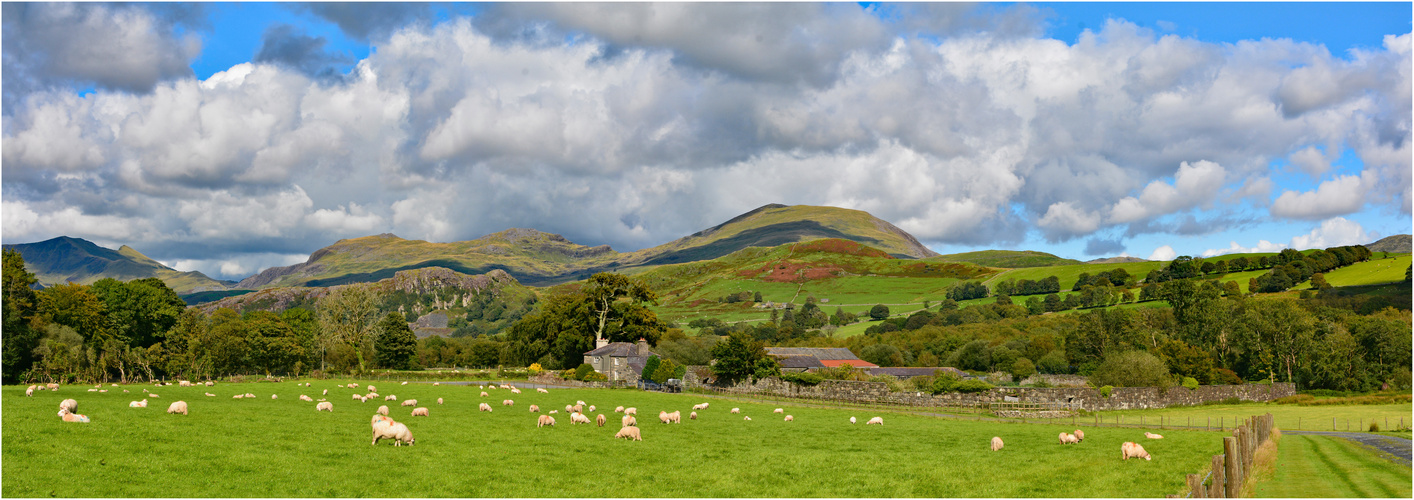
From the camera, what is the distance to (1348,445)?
31.2 metres

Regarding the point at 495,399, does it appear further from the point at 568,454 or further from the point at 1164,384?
the point at 1164,384

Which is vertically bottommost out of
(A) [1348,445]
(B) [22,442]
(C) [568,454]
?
(A) [1348,445]

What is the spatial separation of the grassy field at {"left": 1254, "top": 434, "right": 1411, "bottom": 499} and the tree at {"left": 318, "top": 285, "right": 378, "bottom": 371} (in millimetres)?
94401

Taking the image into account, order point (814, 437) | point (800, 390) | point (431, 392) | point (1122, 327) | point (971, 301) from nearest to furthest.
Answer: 1. point (814, 437)
2. point (431, 392)
3. point (800, 390)
4. point (1122, 327)
5. point (971, 301)

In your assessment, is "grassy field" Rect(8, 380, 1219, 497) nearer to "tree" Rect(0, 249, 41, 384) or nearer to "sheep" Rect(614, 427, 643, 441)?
"sheep" Rect(614, 427, 643, 441)

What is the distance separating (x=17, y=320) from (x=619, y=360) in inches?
2070

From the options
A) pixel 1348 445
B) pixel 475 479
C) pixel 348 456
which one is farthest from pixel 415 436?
pixel 1348 445

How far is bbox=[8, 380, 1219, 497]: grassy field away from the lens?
1450cm

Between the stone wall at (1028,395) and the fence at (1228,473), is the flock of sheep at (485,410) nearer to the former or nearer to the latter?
the fence at (1228,473)

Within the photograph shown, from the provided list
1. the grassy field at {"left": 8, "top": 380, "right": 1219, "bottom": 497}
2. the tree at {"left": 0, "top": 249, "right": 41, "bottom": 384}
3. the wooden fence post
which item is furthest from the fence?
the tree at {"left": 0, "top": 249, "right": 41, "bottom": 384}

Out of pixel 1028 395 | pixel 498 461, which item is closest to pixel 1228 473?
pixel 498 461

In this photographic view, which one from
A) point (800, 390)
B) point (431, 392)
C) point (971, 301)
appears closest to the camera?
point (431, 392)

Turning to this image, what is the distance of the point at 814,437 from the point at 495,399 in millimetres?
20889

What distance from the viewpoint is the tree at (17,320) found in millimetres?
57375
